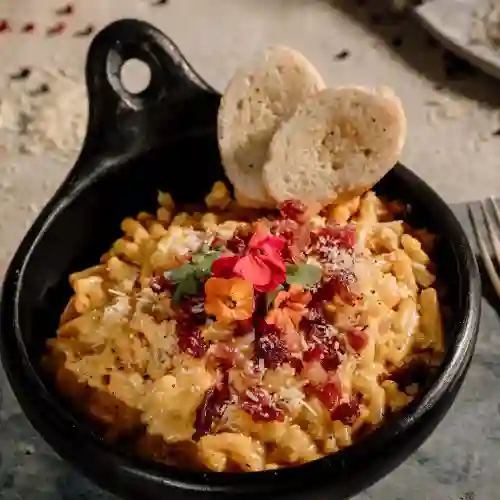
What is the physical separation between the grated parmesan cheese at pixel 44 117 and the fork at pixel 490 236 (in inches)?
30.7

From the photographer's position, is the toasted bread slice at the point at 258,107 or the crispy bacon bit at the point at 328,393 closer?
the crispy bacon bit at the point at 328,393

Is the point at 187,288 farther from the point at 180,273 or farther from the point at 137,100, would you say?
the point at 137,100

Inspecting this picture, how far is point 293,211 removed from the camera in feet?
3.36

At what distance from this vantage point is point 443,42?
169 cm

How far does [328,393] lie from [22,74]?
1238 millimetres

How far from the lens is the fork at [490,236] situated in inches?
47.4

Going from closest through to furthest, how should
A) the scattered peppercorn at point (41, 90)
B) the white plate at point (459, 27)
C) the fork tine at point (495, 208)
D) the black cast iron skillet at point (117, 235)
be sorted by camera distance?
the black cast iron skillet at point (117, 235) < the fork tine at point (495, 208) < the white plate at point (459, 27) < the scattered peppercorn at point (41, 90)

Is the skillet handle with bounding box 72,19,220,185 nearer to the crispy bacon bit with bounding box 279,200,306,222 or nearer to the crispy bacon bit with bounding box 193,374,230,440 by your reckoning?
the crispy bacon bit with bounding box 279,200,306,222

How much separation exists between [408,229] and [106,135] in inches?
16.3

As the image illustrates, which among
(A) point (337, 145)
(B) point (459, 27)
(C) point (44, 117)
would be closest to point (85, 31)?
(C) point (44, 117)

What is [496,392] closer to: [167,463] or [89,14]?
[167,463]

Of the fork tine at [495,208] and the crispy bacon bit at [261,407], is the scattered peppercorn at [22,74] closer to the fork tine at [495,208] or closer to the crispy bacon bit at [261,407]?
the fork tine at [495,208]

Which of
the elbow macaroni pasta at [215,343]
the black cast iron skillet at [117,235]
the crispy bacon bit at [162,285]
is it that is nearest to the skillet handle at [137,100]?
the black cast iron skillet at [117,235]

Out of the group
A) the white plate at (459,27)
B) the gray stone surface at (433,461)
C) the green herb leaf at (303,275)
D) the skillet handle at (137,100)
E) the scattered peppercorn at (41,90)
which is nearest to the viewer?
the green herb leaf at (303,275)
